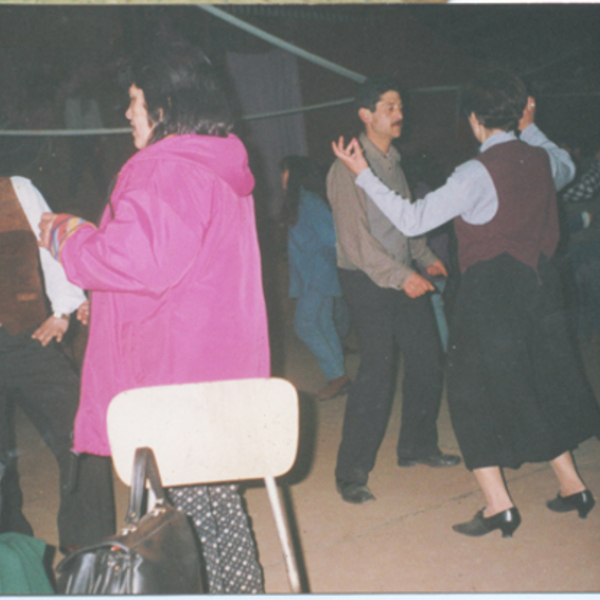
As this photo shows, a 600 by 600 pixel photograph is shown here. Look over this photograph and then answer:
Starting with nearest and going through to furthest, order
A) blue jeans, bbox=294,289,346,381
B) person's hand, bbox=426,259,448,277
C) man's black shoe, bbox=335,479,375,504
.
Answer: man's black shoe, bbox=335,479,375,504, person's hand, bbox=426,259,448,277, blue jeans, bbox=294,289,346,381

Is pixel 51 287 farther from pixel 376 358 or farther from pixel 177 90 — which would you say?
pixel 376 358

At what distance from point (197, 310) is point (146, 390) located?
0.78 ft

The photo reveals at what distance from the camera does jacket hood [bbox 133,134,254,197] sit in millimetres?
1486

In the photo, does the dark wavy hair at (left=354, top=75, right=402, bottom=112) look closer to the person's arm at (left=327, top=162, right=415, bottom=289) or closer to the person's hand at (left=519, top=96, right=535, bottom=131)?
the person's arm at (left=327, top=162, right=415, bottom=289)

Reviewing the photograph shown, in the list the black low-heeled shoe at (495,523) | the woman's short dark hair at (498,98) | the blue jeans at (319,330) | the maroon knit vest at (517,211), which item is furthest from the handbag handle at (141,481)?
the blue jeans at (319,330)

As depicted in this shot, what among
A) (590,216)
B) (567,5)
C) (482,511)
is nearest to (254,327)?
(482,511)

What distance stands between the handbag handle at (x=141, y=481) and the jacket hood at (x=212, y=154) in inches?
25.5

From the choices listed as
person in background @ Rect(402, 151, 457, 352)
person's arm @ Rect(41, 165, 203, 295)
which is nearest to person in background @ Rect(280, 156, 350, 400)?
person in background @ Rect(402, 151, 457, 352)

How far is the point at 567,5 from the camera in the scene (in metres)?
2.12

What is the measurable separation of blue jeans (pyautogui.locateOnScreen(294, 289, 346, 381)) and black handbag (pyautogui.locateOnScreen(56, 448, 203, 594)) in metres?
2.98

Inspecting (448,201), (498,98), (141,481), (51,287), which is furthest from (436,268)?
(141,481)

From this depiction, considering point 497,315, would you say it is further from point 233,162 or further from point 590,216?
point 590,216

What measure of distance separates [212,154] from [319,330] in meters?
2.82

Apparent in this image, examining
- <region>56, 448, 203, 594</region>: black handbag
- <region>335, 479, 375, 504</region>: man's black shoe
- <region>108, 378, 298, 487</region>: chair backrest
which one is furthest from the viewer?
<region>335, 479, 375, 504</region>: man's black shoe
